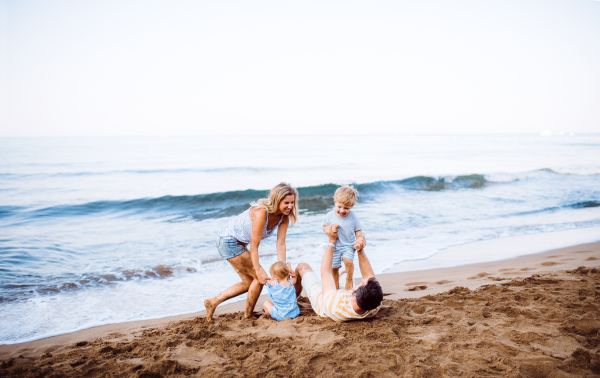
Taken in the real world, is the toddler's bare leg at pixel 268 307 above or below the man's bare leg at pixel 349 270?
below

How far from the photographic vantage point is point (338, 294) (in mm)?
3428

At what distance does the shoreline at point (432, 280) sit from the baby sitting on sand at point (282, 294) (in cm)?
61

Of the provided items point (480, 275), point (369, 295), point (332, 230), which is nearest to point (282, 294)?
point (332, 230)

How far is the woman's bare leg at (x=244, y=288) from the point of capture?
3.92 meters

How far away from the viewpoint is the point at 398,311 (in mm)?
3803

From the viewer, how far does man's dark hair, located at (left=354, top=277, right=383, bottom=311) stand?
298cm

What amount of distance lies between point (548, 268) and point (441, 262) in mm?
1653

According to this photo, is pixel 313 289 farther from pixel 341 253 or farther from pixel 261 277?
pixel 341 253

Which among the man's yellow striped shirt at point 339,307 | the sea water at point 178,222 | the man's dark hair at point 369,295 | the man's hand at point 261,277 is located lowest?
the sea water at point 178,222

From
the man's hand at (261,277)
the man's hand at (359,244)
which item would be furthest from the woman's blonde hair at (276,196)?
the man's hand at (359,244)

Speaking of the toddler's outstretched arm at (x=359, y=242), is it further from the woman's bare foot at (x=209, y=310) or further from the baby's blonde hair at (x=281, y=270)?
the woman's bare foot at (x=209, y=310)

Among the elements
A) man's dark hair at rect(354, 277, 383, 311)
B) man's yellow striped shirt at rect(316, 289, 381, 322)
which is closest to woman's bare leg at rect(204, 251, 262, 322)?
man's yellow striped shirt at rect(316, 289, 381, 322)

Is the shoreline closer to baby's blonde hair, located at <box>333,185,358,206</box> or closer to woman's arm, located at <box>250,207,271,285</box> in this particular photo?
woman's arm, located at <box>250,207,271,285</box>

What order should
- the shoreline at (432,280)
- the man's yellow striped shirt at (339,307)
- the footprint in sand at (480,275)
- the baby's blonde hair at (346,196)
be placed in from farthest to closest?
the footprint in sand at (480,275)
the baby's blonde hair at (346,196)
the shoreline at (432,280)
the man's yellow striped shirt at (339,307)
